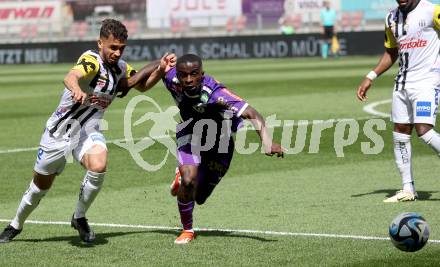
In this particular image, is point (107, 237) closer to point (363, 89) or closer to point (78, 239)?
point (78, 239)

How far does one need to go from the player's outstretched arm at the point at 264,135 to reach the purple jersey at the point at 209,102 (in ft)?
0.20

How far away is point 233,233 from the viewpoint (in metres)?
9.66

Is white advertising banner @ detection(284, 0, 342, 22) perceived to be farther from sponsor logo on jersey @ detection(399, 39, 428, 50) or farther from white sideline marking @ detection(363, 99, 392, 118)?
sponsor logo on jersey @ detection(399, 39, 428, 50)

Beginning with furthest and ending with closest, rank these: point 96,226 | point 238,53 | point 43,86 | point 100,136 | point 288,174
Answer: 1. point 238,53
2. point 43,86
3. point 288,174
4. point 96,226
5. point 100,136

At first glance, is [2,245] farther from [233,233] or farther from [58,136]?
[233,233]

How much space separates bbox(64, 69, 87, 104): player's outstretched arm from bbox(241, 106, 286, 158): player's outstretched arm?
135cm

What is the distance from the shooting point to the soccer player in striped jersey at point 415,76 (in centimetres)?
1144

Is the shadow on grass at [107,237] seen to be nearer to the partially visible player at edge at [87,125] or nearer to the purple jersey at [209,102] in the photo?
the partially visible player at edge at [87,125]

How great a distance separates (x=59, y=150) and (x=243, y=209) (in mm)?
2527

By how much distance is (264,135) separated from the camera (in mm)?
8836

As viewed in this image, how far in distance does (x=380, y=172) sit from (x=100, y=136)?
17.8 ft

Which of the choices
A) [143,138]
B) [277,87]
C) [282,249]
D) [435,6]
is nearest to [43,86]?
[277,87]

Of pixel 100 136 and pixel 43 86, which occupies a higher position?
pixel 100 136

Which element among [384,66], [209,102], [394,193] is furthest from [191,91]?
[394,193]
